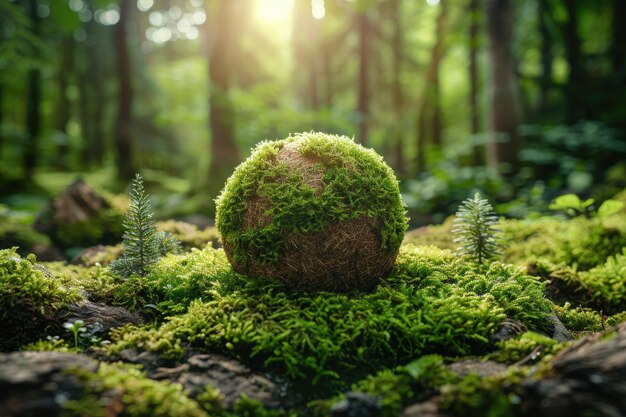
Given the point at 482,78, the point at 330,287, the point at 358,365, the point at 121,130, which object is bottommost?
the point at 358,365

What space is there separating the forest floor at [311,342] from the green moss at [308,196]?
441 millimetres

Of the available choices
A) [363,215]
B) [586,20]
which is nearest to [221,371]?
[363,215]

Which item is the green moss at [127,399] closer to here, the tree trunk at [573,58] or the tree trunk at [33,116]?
the tree trunk at [573,58]

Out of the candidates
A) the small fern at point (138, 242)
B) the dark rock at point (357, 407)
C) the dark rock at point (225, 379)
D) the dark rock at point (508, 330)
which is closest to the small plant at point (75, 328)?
the dark rock at point (225, 379)

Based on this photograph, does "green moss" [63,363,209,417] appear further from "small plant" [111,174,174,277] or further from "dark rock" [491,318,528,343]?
"dark rock" [491,318,528,343]

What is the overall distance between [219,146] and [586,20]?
768 inches

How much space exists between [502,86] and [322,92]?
39.0ft

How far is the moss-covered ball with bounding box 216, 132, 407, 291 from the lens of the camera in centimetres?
401

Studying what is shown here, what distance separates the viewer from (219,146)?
11914 mm

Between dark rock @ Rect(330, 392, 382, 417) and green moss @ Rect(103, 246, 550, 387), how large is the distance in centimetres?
45

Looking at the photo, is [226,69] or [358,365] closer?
[358,365]

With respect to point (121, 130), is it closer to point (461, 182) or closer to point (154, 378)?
point (461, 182)

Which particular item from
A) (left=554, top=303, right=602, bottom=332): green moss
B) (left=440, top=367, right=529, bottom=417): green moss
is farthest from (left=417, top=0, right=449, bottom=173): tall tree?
(left=440, top=367, right=529, bottom=417): green moss

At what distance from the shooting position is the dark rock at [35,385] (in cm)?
238
